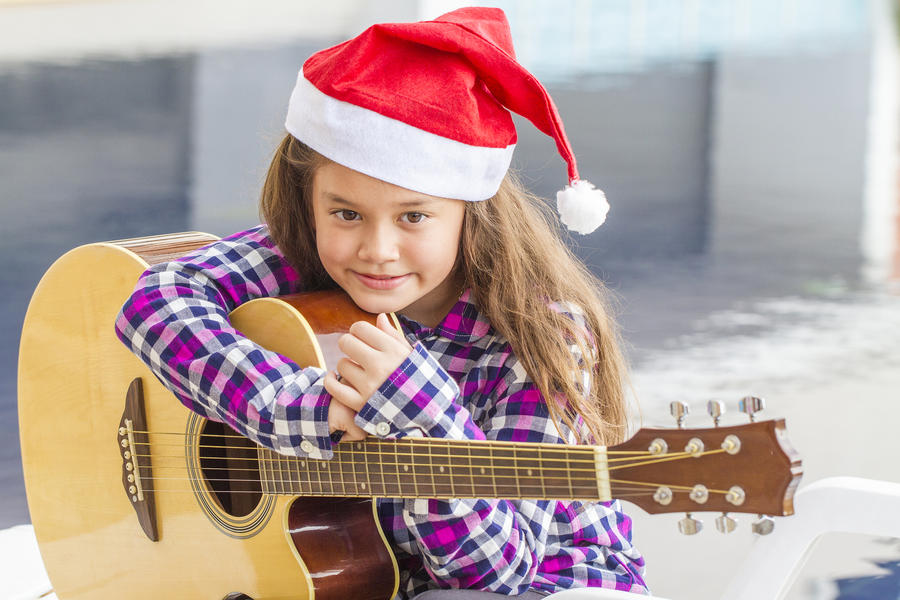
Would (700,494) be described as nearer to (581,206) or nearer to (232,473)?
(581,206)

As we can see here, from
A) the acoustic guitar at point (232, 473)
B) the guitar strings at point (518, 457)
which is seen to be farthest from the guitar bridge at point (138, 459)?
the guitar strings at point (518, 457)

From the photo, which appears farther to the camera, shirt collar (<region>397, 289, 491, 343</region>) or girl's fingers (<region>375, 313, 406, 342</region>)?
shirt collar (<region>397, 289, 491, 343</region>)

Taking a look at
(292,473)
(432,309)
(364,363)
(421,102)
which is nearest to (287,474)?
(292,473)

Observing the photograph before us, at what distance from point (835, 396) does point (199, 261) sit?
253 centimetres

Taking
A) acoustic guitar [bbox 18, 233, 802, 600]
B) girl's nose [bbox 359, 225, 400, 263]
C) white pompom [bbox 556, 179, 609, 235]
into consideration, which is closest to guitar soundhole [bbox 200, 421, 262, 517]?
acoustic guitar [bbox 18, 233, 802, 600]

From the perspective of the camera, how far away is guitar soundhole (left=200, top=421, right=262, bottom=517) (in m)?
1.36

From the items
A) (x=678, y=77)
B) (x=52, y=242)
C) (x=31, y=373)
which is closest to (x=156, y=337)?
(x=31, y=373)

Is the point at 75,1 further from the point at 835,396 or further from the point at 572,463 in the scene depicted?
the point at 572,463

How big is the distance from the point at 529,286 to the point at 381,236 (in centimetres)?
25

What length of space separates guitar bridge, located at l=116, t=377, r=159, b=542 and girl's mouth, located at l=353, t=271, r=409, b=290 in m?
0.43

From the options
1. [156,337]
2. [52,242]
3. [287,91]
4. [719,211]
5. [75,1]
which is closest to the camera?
[156,337]

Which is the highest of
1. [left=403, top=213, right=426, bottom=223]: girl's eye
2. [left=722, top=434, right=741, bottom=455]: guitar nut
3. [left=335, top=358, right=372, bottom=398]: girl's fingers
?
[left=403, top=213, right=426, bottom=223]: girl's eye

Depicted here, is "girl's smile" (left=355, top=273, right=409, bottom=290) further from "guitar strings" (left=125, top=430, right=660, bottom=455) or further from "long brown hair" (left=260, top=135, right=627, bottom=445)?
"guitar strings" (left=125, top=430, right=660, bottom=455)

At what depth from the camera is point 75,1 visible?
332 inches
